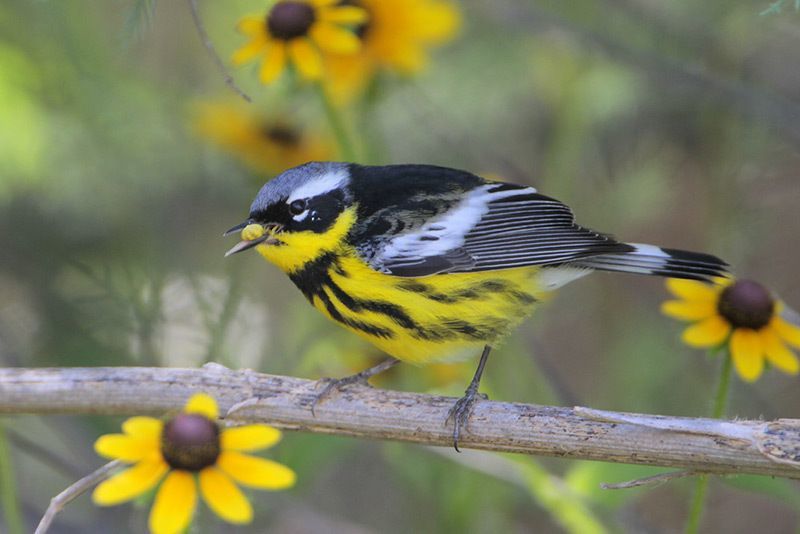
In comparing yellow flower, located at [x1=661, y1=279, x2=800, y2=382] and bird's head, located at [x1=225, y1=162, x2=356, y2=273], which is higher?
yellow flower, located at [x1=661, y1=279, x2=800, y2=382]

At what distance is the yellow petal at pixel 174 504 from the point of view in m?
1.88

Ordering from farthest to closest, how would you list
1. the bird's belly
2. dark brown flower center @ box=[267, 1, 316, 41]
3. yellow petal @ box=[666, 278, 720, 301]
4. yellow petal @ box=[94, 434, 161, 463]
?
dark brown flower center @ box=[267, 1, 316, 41] < the bird's belly < yellow petal @ box=[666, 278, 720, 301] < yellow petal @ box=[94, 434, 161, 463]

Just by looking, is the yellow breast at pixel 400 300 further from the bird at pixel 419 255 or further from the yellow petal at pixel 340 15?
the yellow petal at pixel 340 15

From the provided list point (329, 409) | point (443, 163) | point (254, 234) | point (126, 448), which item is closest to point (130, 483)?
point (126, 448)

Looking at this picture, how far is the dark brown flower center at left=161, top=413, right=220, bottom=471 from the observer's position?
2.04 meters

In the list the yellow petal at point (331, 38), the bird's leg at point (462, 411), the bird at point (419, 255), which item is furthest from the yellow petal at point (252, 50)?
the bird's leg at point (462, 411)

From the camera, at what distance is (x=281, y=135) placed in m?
3.91

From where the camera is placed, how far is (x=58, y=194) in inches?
166

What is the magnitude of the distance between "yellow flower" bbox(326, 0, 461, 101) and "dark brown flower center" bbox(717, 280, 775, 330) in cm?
136

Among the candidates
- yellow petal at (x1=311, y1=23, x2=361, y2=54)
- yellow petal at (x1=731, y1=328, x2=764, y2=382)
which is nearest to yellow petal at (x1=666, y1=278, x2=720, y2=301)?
yellow petal at (x1=731, y1=328, x2=764, y2=382)

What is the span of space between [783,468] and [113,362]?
8.31ft

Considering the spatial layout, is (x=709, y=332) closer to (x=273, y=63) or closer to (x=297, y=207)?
(x=297, y=207)

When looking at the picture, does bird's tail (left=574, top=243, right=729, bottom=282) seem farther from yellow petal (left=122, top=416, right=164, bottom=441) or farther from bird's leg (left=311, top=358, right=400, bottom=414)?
yellow petal (left=122, top=416, right=164, bottom=441)

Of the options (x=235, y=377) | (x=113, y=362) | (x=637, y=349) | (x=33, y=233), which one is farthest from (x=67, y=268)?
(x=637, y=349)
